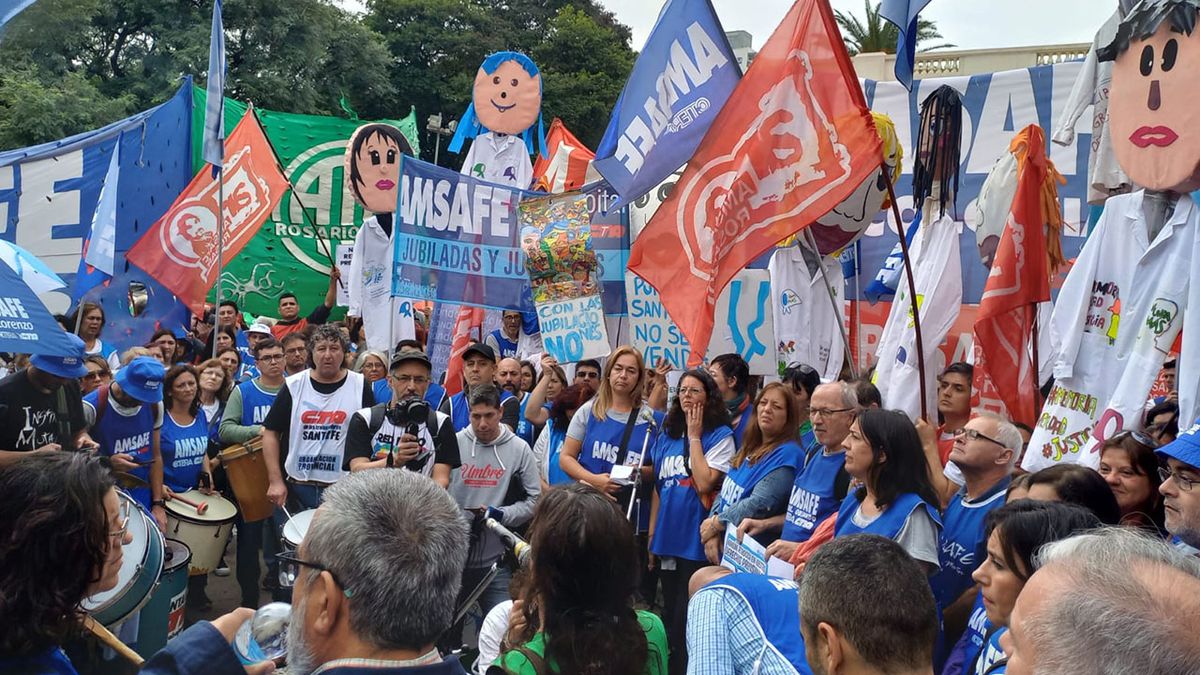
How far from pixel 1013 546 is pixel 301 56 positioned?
26819mm

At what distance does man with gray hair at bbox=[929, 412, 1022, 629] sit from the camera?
12.3 feet

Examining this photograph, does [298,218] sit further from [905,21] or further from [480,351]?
[905,21]

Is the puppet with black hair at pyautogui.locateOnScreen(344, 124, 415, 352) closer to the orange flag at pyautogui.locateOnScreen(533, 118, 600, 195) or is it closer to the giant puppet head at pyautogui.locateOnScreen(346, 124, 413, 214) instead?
the giant puppet head at pyautogui.locateOnScreen(346, 124, 413, 214)

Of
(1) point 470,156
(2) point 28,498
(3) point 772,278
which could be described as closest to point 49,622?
(2) point 28,498

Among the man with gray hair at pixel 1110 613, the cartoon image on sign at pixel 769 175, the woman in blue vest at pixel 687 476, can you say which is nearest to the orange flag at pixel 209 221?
the woman in blue vest at pixel 687 476

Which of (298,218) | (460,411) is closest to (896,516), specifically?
(460,411)

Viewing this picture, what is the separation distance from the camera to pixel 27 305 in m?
4.80

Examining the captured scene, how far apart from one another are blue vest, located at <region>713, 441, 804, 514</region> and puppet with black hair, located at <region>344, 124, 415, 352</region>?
432cm

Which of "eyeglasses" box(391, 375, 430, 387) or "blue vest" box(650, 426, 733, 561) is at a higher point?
"eyeglasses" box(391, 375, 430, 387)

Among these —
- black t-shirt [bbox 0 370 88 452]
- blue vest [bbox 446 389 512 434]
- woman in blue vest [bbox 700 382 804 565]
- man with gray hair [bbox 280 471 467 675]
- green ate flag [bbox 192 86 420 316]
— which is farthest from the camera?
green ate flag [bbox 192 86 420 316]

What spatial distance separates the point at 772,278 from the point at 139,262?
6.06m

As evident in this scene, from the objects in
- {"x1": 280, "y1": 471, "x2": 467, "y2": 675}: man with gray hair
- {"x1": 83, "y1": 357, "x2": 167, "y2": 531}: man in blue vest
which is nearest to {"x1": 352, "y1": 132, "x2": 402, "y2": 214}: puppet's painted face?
{"x1": 83, "y1": 357, "x2": 167, "y2": 531}: man in blue vest

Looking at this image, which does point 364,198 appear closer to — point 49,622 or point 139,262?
point 139,262

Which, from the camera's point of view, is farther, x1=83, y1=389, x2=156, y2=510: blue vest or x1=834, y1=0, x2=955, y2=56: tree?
x1=834, y1=0, x2=955, y2=56: tree
